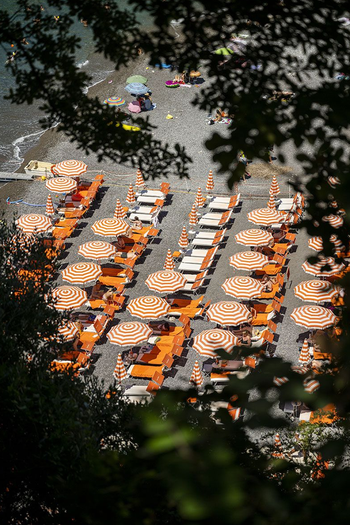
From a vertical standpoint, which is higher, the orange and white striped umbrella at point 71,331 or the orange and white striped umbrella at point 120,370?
the orange and white striped umbrella at point 71,331

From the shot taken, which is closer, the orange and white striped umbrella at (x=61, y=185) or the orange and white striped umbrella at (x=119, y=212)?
the orange and white striped umbrella at (x=119, y=212)

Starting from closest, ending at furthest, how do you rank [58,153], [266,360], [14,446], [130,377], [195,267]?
[266,360], [14,446], [130,377], [195,267], [58,153]

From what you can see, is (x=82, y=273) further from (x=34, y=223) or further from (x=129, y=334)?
(x=34, y=223)

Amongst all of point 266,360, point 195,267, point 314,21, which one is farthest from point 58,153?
point 266,360

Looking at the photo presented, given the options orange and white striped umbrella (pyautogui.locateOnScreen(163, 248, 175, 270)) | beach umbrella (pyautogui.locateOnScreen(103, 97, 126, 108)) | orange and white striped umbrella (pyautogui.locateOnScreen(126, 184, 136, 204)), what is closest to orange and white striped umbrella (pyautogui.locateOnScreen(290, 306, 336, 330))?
orange and white striped umbrella (pyautogui.locateOnScreen(163, 248, 175, 270))

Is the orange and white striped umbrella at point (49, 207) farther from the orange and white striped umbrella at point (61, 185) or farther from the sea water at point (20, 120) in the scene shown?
the sea water at point (20, 120)

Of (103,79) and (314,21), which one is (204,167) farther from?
(314,21)

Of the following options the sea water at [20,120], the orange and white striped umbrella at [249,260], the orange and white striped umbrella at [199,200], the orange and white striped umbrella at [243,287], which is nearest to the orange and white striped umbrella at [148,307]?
the orange and white striped umbrella at [243,287]
